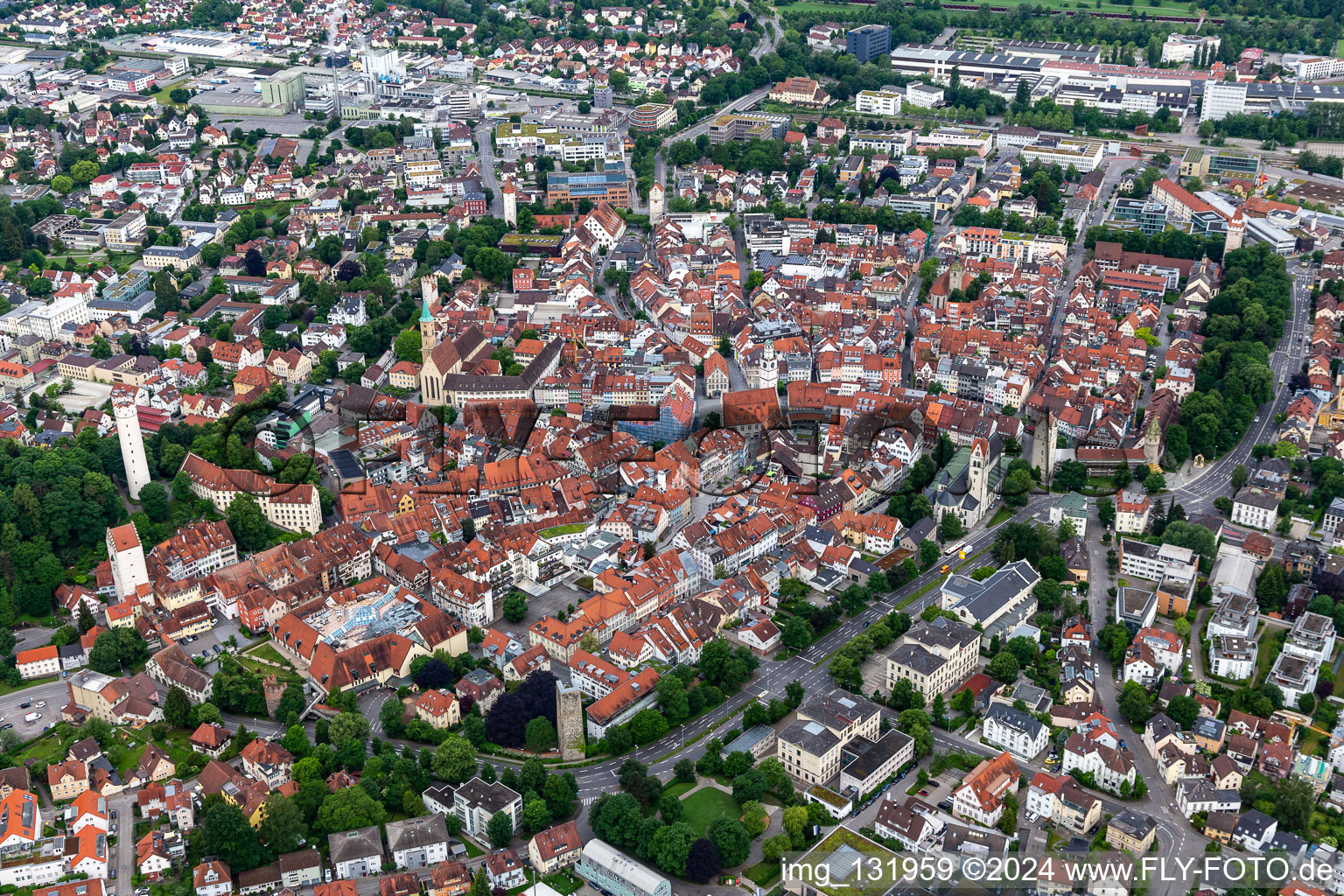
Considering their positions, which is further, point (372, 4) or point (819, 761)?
point (372, 4)

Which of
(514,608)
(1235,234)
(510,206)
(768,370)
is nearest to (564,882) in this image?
(514,608)

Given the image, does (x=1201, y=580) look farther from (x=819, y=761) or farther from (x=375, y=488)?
(x=375, y=488)

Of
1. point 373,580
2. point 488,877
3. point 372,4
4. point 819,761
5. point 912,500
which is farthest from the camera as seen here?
point 372,4

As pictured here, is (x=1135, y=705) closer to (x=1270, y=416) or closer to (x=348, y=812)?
(x=348, y=812)

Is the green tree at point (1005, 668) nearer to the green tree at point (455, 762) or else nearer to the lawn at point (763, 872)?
the lawn at point (763, 872)

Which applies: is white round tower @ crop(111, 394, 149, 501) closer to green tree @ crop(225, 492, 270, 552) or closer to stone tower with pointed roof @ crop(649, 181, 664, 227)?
green tree @ crop(225, 492, 270, 552)

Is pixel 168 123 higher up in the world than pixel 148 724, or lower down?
higher up

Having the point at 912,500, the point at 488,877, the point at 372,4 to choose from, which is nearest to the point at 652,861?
the point at 488,877

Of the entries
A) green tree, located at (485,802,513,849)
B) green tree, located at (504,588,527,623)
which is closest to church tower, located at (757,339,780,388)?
green tree, located at (504,588,527,623)
